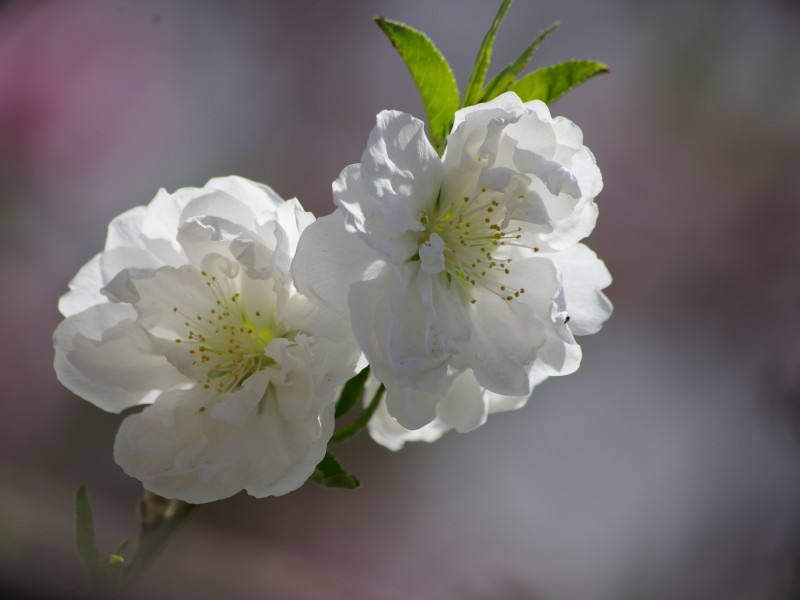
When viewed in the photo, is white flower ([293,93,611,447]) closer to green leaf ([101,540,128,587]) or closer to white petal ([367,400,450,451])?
white petal ([367,400,450,451])

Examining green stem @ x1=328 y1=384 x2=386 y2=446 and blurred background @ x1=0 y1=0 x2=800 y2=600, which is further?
blurred background @ x1=0 y1=0 x2=800 y2=600

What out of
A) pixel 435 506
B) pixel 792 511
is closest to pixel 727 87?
pixel 792 511

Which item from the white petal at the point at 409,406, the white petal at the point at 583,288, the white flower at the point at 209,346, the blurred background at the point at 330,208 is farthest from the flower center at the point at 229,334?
the blurred background at the point at 330,208

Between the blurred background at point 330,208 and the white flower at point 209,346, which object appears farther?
the blurred background at point 330,208

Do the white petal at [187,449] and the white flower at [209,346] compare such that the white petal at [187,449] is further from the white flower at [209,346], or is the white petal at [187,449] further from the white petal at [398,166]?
the white petal at [398,166]

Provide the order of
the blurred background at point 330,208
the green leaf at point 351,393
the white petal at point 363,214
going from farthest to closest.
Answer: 1. the blurred background at point 330,208
2. the green leaf at point 351,393
3. the white petal at point 363,214

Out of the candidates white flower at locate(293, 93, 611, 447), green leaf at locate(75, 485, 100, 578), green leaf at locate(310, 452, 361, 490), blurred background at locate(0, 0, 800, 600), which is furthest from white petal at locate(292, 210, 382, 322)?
blurred background at locate(0, 0, 800, 600)

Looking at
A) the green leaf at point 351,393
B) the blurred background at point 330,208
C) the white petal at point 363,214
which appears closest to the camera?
the white petal at point 363,214
